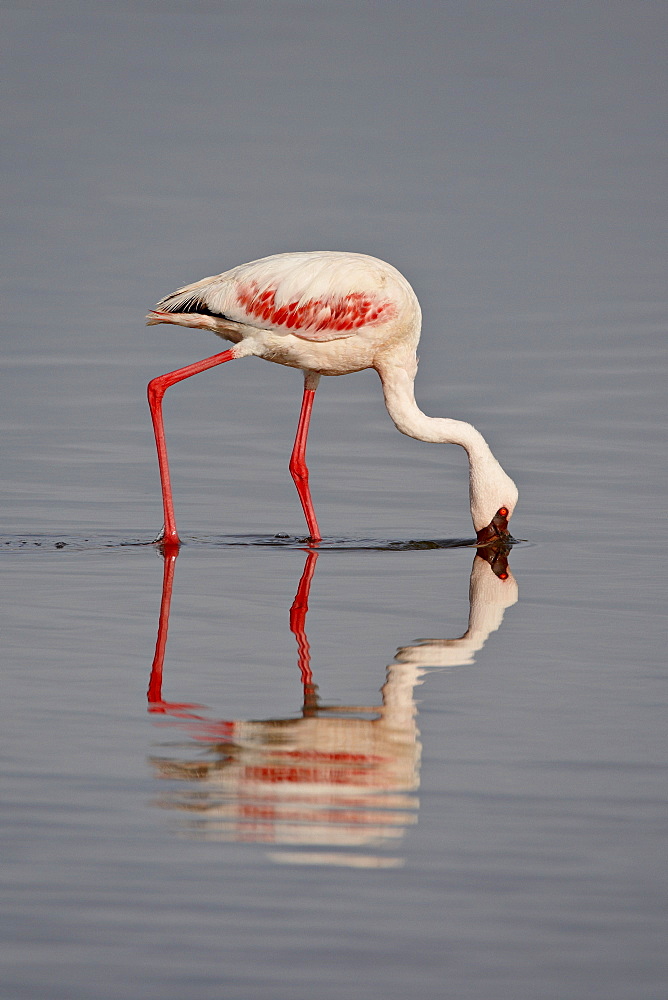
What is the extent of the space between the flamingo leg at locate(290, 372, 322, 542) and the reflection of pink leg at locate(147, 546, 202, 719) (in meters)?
1.17

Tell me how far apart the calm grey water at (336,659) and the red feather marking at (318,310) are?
1178 millimetres

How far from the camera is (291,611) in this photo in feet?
27.8

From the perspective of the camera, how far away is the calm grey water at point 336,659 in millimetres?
4789

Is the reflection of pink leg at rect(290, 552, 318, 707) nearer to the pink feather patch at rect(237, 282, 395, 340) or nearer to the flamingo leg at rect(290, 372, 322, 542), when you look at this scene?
the flamingo leg at rect(290, 372, 322, 542)

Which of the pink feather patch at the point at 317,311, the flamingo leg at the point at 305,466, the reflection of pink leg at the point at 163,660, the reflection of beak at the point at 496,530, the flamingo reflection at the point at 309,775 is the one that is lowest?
the flamingo reflection at the point at 309,775

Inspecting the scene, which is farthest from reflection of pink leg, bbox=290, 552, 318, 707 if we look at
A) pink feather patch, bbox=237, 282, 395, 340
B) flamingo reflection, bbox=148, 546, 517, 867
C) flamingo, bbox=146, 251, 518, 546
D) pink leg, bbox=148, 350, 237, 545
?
pink feather patch, bbox=237, 282, 395, 340

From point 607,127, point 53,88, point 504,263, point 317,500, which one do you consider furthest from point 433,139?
point 317,500

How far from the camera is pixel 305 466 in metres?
11.3

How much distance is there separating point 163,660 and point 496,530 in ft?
11.4

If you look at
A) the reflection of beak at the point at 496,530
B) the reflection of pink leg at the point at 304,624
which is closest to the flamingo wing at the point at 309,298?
the reflection of beak at the point at 496,530

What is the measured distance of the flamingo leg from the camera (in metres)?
10.8

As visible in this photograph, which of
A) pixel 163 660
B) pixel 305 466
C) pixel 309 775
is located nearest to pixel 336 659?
pixel 163 660

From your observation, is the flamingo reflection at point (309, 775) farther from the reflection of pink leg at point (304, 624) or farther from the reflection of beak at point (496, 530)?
the reflection of beak at point (496, 530)

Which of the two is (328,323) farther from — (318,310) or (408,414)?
(408,414)
